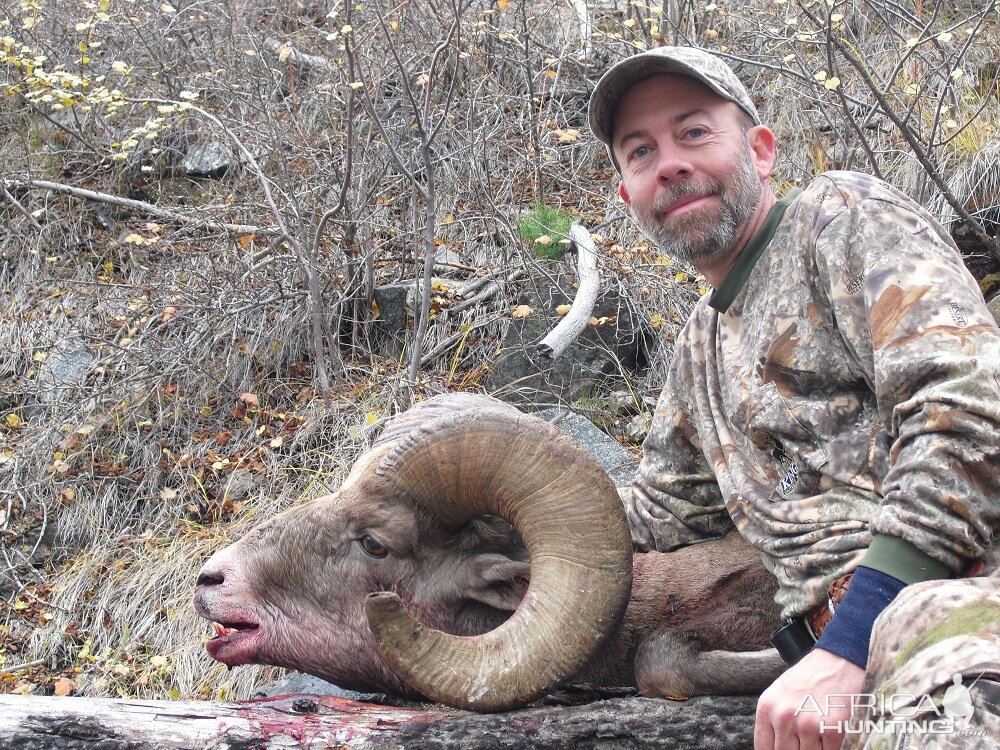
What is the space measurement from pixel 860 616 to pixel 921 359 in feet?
2.27

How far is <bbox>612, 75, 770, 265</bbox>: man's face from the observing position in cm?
347

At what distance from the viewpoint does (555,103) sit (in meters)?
9.89

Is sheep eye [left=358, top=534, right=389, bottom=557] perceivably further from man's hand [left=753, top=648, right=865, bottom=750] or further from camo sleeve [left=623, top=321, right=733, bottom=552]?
man's hand [left=753, top=648, right=865, bottom=750]

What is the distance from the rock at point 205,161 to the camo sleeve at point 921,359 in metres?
8.40

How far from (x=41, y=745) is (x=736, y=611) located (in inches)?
93.4

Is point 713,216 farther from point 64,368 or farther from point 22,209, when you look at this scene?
point 22,209

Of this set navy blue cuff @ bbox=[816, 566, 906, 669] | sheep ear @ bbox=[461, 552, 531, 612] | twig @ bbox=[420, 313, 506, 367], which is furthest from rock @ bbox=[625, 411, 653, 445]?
navy blue cuff @ bbox=[816, 566, 906, 669]

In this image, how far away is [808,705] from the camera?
8.02ft

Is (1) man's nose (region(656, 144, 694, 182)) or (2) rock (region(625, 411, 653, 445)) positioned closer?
(1) man's nose (region(656, 144, 694, 182))

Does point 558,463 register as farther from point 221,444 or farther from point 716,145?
point 221,444

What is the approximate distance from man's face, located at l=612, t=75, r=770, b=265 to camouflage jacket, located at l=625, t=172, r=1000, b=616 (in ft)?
0.44

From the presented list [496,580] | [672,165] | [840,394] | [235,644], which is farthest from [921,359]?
[235,644]

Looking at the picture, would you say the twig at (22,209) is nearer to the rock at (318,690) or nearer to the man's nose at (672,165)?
the rock at (318,690)

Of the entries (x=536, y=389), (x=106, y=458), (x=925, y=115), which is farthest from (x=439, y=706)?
(x=925, y=115)
